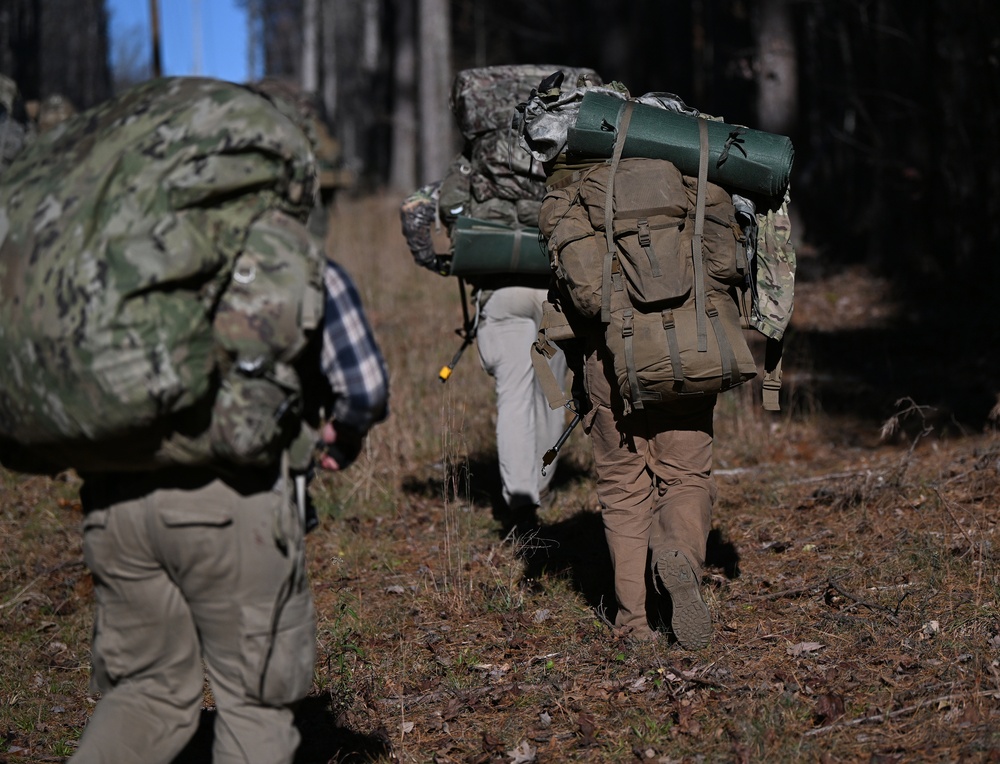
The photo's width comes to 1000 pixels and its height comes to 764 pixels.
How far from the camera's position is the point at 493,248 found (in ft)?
18.9

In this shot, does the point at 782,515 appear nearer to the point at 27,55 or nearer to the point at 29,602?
the point at 29,602

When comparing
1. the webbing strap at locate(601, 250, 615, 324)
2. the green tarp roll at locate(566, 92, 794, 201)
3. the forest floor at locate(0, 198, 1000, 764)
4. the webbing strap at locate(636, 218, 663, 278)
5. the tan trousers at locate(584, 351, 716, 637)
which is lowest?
the forest floor at locate(0, 198, 1000, 764)

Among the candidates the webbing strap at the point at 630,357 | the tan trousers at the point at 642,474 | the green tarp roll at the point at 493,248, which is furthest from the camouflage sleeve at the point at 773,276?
the green tarp roll at the point at 493,248

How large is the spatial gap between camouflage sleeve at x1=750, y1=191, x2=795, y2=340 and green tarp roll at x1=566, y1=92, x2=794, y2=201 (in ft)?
0.44

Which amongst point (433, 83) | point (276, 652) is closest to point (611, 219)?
point (276, 652)

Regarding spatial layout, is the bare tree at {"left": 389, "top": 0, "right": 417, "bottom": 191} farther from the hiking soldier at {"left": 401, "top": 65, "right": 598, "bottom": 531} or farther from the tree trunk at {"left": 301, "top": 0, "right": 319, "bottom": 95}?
the hiking soldier at {"left": 401, "top": 65, "right": 598, "bottom": 531}

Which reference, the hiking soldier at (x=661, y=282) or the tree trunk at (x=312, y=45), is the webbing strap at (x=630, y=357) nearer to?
the hiking soldier at (x=661, y=282)

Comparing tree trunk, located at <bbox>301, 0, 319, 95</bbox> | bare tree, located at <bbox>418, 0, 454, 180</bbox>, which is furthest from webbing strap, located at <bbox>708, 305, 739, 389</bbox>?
tree trunk, located at <bbox>301, 0, 319, 95</bbox>

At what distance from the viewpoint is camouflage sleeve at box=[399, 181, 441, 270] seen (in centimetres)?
610

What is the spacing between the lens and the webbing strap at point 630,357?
4172 mm

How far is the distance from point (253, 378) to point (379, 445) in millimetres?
4929

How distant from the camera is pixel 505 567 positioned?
573 centimetres

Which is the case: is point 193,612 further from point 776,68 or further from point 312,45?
point 312,45

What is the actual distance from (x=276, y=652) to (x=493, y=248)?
327cm
